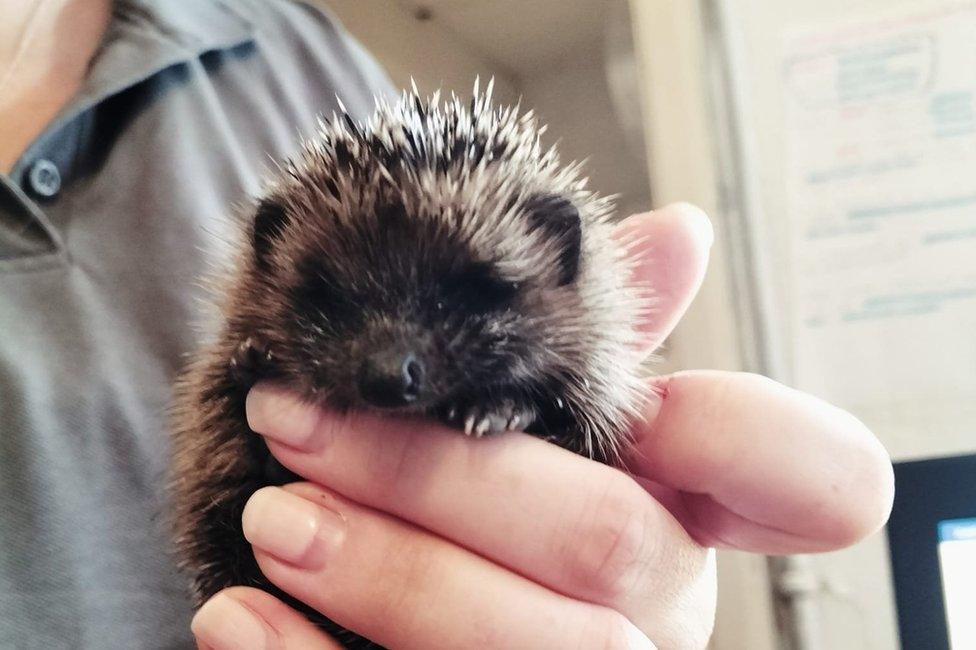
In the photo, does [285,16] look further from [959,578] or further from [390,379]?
[959,578]

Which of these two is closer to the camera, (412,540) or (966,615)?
(412,540)

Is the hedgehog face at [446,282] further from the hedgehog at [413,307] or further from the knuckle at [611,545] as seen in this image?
the knuckle at [611,545]

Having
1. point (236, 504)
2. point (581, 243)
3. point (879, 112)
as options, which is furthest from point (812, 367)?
point (236, 504)

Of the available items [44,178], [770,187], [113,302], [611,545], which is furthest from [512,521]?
[770,187]

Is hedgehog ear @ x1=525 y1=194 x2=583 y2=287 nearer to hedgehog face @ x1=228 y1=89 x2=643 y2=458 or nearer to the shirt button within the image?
hedgehog face @ x1=228 y1=89 x2=643 y2=458

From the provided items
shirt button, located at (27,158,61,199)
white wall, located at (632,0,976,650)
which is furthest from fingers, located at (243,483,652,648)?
white wall, located at (632,0,976,650)

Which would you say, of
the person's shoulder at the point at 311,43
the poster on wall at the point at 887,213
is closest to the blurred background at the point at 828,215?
the poster on wall at the point at 887,213

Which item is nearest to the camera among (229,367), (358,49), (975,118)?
(229,367)

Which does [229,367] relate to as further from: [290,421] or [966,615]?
[966,615]
